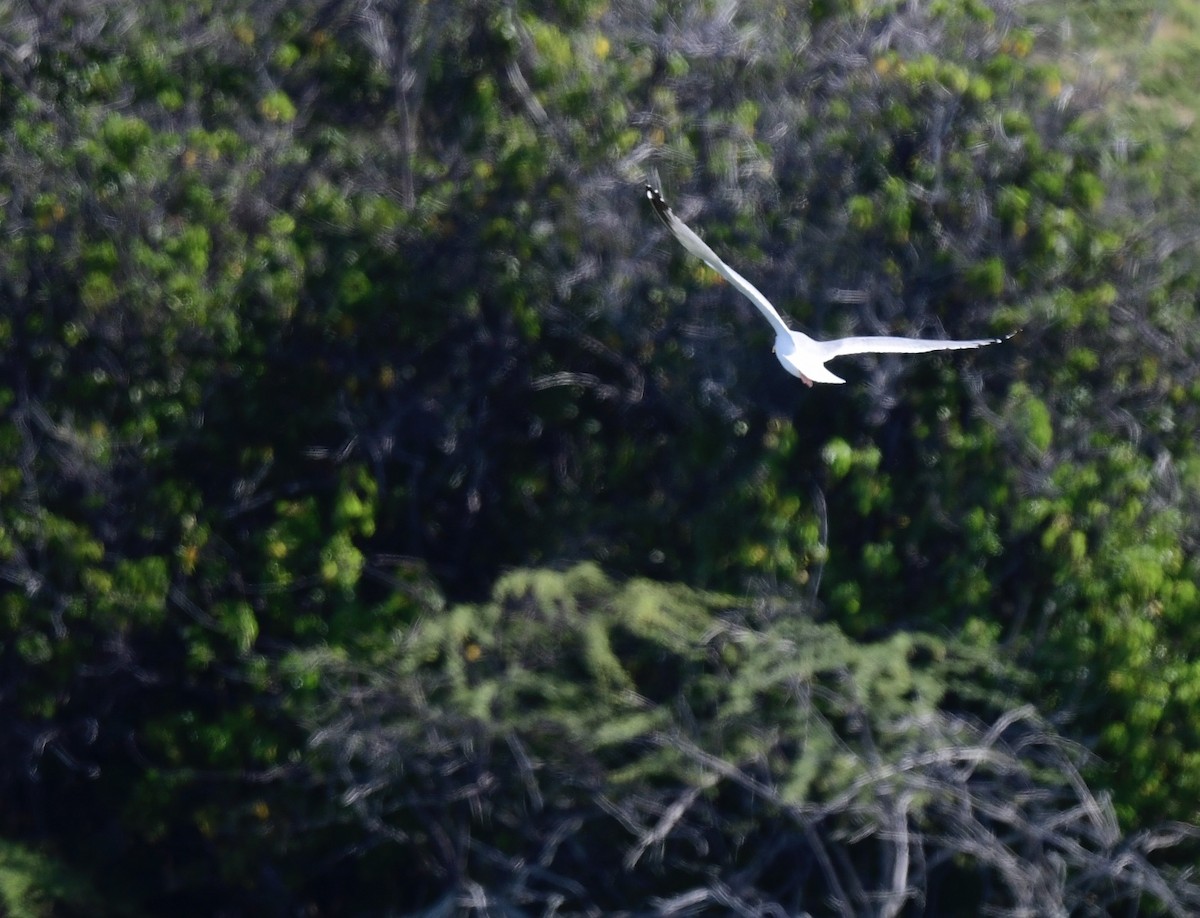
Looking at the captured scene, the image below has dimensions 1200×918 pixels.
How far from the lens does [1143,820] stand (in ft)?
25.0

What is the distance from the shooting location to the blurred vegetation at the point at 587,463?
299 inches

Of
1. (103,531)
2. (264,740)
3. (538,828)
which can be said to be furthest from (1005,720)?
(103,531)

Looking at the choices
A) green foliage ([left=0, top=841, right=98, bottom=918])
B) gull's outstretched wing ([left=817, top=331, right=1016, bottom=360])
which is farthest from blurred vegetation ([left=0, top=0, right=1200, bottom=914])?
gull's outstretched wing ([left=817, top=331, right=1016, bottom=360])

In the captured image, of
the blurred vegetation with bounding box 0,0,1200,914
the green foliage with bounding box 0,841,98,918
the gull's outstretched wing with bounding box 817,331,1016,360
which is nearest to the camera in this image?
the gull's outstretched wing with bounding box 817,331,1016,360

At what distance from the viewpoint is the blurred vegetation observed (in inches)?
299

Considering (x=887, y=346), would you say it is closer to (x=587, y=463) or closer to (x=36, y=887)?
(x=587, y=463)

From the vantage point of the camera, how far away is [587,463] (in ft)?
28.1

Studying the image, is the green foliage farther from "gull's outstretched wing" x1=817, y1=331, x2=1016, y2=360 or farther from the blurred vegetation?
"gull's outstretched wing" x1=817, y1=331, x2=1016, y2=360

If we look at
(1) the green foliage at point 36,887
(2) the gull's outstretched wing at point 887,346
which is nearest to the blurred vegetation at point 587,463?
(1) the green foliage at point 36,887

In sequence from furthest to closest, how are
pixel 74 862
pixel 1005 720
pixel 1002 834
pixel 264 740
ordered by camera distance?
pixel 74 862 → pixel 264 740 → pixel 1002 834 → pixel 1005 720

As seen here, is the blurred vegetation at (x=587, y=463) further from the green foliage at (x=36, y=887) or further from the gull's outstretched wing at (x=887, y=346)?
the gull's outstretched wing at (x=887, y=346)

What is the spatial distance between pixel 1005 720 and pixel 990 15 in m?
3.17

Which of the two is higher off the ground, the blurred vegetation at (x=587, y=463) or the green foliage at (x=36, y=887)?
the blurred vegetation at (x=587, y=463)

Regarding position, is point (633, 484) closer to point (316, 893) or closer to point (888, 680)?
point (888, 680)
